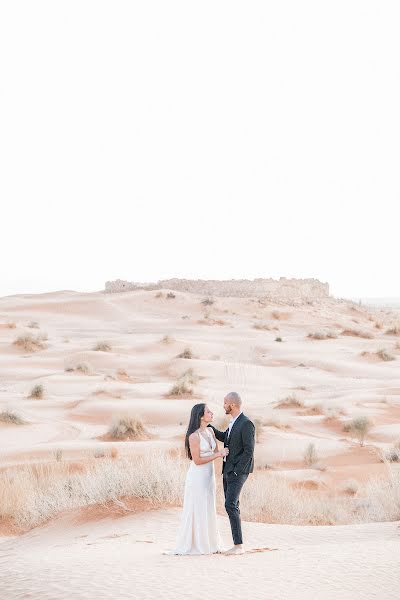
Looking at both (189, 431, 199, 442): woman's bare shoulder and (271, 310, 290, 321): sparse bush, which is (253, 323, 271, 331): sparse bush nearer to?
(271, 310, 290, 321): sparse bush

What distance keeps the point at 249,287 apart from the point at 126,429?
56884 millimetres

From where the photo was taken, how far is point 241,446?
8781 millimetres

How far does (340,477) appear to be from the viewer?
16484 millimetres

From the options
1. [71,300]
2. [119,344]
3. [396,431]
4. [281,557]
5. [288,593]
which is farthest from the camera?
[71,300]

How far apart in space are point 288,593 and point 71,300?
197 ft

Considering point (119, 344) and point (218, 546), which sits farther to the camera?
point (119, 344)

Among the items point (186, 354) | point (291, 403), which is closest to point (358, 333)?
point (186, 354)

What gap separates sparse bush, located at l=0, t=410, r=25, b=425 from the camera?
2183cm

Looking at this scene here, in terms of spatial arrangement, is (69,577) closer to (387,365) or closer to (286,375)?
(286,375)

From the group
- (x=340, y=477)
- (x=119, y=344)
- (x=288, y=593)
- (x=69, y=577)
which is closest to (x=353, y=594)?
(x=288, y=593)

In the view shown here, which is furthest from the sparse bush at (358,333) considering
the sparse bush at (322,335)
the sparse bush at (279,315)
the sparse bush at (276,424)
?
the sparse bush at (276,424)

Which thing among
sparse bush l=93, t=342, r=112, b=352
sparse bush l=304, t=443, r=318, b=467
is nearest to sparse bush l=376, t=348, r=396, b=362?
sparse bush l=93, t=342, r=112, b=352

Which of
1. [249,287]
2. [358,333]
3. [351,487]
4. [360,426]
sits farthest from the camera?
[249,287]

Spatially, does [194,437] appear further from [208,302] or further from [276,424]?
[208,302]
